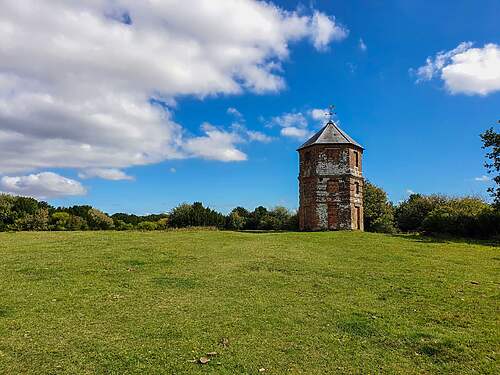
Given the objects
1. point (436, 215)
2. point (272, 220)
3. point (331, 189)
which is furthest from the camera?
point (272, 220)

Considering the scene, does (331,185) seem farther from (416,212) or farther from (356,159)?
(416,212)

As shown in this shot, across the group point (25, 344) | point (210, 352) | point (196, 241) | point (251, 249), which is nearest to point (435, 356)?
point (210, 352)

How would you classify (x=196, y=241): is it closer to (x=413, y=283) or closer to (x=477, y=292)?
(x=413, y=283)

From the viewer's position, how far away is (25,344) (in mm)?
7379

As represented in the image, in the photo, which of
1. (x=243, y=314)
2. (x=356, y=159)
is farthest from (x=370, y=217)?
(x=243, y=314)

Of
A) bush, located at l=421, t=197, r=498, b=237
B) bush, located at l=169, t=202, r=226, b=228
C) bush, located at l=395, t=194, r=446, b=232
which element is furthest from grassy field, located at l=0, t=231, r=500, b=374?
bush, located at l=169, t=202, r=226, b=228

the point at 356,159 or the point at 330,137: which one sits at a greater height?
Result: the point at 330,137

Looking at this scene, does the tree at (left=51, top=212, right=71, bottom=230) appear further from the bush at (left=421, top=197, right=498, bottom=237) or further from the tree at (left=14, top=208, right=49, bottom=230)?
the bush at (left=421, top=197, right=498, bottom=237)

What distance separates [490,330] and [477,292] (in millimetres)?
3713

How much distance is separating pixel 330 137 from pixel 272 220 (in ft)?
99.2

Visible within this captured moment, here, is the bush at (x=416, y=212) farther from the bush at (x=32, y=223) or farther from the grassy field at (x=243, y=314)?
the bush at (x=32, y=223)

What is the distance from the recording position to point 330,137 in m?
37.7

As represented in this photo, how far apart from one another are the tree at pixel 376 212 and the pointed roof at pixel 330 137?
1471cm

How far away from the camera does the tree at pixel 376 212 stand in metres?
49.6
